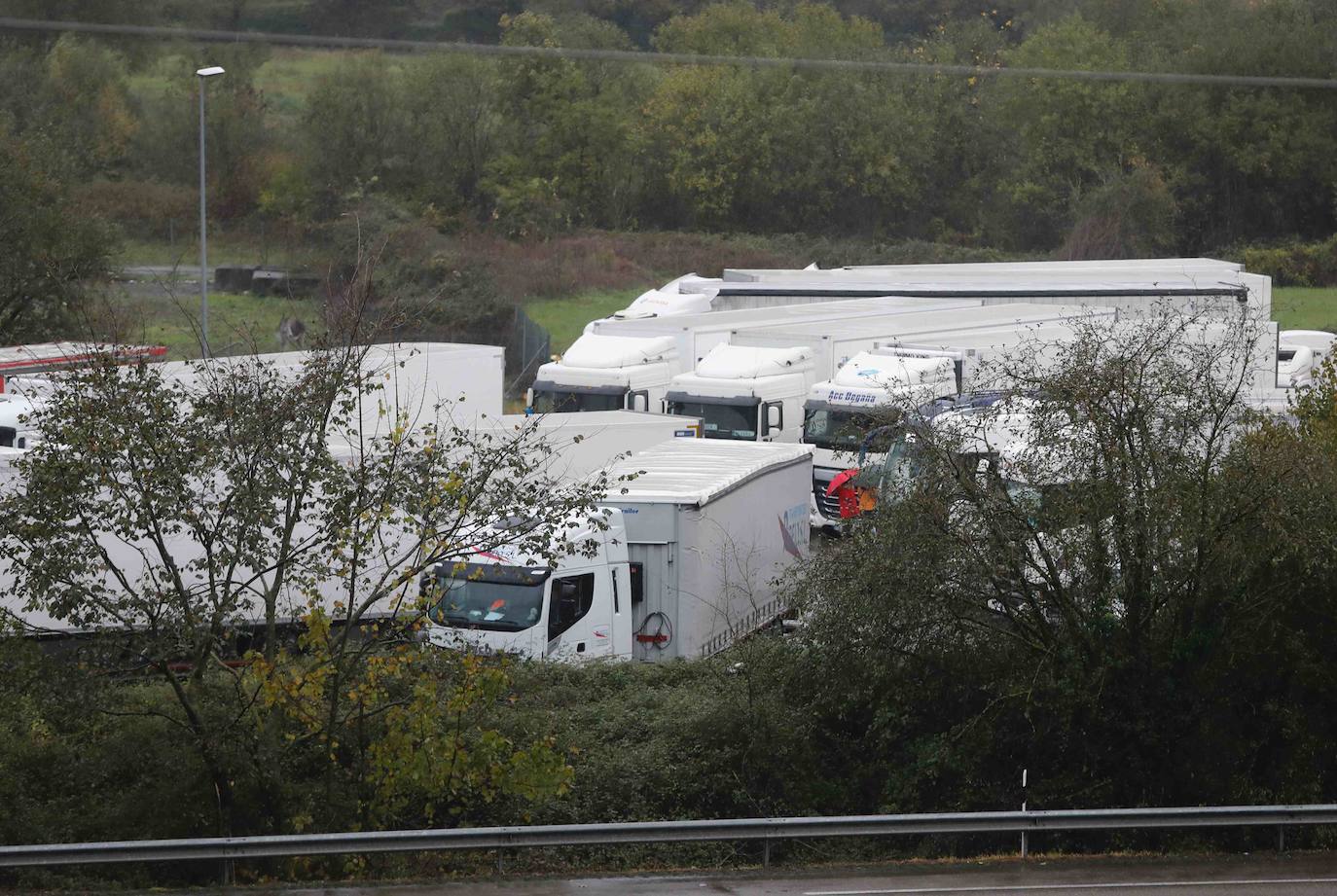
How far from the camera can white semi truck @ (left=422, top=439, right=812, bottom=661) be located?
1522cm

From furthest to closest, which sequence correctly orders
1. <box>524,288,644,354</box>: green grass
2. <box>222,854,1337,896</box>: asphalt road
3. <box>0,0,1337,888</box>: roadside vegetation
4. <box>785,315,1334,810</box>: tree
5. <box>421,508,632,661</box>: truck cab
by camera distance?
<box>524,288,644,354</box>: green grass → <box>421,508,632,661</box>: truck cab → <box>785,315,1334,810</box>: tree → <box>0,0,1337,888</box>: roadside vegetation → <box>222,854,1337,896</box>: asphalt road

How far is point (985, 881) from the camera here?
10.9 m

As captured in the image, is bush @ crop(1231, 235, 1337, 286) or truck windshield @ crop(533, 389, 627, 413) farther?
bush @ crop(1231, 235, 1337, 286)

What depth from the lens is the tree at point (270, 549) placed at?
10914 mm

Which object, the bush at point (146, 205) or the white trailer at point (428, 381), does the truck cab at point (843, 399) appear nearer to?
the white trailer at point (428, 381)

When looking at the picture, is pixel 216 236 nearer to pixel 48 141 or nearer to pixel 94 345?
pixel 48 141

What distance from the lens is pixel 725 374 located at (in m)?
26.3

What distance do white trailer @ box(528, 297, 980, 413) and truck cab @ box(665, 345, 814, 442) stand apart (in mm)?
1180

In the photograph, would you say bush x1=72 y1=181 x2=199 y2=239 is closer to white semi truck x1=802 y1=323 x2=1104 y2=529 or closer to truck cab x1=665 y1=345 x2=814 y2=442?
truck cab x1=665 y1=345 x2=814 y2=442

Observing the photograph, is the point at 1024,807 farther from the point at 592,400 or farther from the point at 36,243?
the point at 36,243

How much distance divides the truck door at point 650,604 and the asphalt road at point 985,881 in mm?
5371

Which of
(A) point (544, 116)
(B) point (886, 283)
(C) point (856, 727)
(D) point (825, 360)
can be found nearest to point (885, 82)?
(A) point (544, 116)

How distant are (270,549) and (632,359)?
55.7 ft

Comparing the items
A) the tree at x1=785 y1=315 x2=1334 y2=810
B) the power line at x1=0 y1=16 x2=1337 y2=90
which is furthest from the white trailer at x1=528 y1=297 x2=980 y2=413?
the tree at x1=785 y1=315 x2=1334 y2=810
